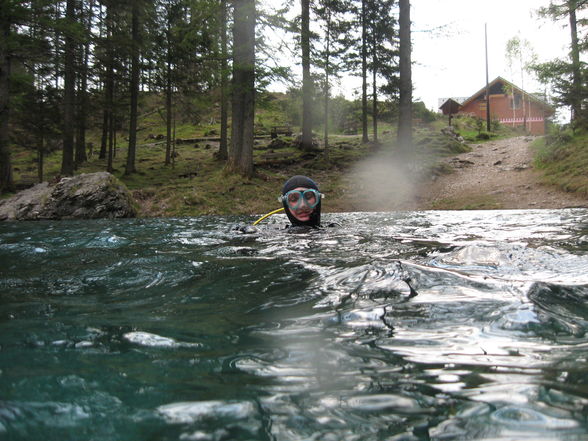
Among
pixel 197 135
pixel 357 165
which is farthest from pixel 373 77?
pixel 197 135

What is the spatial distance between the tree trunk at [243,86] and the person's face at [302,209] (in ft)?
24.3

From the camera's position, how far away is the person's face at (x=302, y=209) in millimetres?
6418

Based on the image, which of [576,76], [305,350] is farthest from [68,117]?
[576,76]

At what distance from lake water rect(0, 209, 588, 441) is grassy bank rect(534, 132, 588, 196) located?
10.4m

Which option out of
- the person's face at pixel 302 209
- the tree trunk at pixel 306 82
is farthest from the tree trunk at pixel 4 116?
the person's face at pixel 302 209

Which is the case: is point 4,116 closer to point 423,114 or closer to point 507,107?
point 423,114

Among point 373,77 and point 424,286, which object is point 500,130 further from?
point 424,286

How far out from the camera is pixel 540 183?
13.5 m

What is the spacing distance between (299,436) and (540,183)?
1510cm

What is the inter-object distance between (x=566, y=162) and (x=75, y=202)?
54.6ft

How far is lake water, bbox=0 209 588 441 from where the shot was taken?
1197 millimetres

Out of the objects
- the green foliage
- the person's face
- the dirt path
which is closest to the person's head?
the person's face

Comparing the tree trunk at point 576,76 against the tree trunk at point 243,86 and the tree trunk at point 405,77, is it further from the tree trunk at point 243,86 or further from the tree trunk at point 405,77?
the tree trunk at point 243,86

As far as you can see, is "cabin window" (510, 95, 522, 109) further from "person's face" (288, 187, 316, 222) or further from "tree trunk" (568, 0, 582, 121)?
"person's face" (288, 187, 316, 222)
